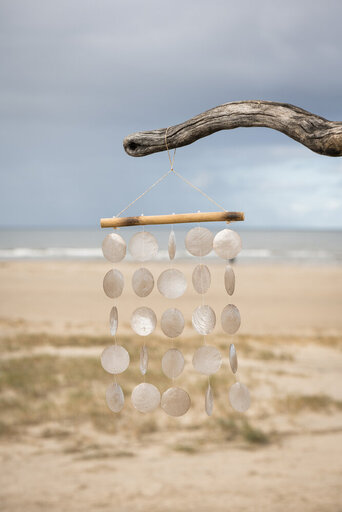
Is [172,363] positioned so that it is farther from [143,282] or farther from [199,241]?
[199,241]

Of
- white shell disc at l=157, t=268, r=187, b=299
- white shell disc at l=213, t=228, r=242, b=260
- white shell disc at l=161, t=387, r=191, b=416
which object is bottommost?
white shell disc at l=161, t=387, r=191, b=416

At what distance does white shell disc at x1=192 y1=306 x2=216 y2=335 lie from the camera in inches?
66.7

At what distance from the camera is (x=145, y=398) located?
1.75 meters

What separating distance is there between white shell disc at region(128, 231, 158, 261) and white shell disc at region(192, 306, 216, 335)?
0.24 metres

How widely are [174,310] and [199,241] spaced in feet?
0.83

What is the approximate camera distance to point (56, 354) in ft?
26.0

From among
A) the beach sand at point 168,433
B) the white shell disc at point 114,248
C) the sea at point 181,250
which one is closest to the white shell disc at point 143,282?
the white shell disc at point 114,248

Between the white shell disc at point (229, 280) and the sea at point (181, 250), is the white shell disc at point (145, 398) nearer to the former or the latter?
the white shell disc at point (229, 280)

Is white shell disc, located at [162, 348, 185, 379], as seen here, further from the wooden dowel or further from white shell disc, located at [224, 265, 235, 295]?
the wooden dowel

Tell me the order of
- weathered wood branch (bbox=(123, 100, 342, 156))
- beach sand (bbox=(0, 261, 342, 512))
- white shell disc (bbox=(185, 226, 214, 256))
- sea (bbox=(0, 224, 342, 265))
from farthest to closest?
sea (bbox=(0, 224, 342, 265)) < beach sand (bbox=(0, 261, 342, 512)) < white shell disc (bbox=(185, 226, 214, 256)) < weathered wood branch (bbox=(123, 100, 342, 156))

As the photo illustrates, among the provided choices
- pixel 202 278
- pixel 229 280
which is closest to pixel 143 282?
pixel 202 278

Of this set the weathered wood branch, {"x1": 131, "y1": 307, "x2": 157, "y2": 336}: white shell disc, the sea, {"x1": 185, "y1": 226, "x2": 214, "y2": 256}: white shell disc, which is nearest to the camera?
the weathered wood branch

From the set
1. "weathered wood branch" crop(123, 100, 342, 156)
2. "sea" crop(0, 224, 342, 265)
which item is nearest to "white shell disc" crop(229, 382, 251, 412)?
"weathered wood branch" crop(123, 100, 342, 156)

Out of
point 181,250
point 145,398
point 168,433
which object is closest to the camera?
point 145,398
